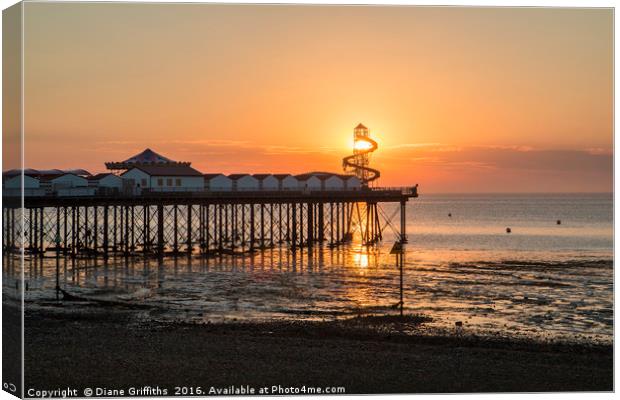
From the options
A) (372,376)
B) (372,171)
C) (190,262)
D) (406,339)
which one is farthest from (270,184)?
(372,376)

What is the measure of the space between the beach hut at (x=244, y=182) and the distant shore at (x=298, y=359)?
30857 mm

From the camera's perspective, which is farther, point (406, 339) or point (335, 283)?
point (335, 283)

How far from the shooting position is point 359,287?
120 feet

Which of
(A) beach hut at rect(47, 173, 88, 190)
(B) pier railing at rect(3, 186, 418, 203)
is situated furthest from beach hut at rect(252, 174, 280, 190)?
(A) beach hut at rect(47, 173, 88, 190)

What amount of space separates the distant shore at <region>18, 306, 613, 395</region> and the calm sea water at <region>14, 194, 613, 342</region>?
286 cm

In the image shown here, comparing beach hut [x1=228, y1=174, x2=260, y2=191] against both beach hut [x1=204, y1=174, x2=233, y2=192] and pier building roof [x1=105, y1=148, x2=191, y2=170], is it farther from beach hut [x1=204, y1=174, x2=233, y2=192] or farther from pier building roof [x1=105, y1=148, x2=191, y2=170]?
pier building roof [x1=105, y1=148, x2=191, y2=170]

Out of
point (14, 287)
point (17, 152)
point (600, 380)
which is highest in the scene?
point (17, 152)

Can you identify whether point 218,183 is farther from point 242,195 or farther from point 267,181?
point 267,181

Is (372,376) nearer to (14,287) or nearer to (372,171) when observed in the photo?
(14,287)

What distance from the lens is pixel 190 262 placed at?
45.6 meters

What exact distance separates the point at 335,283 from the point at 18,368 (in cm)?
2086

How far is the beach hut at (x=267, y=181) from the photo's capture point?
191 ft

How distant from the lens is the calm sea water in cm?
2870

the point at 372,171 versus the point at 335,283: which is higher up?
the point at 372,171
